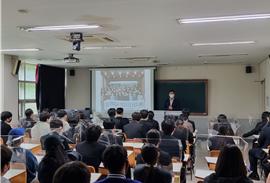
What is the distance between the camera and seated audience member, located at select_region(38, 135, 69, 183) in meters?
3.04

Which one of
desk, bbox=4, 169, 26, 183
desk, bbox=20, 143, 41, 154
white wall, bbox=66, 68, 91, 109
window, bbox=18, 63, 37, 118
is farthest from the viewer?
white wall, bbox=66, 68, 91, 109

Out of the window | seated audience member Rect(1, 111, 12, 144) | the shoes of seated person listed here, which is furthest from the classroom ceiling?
the window

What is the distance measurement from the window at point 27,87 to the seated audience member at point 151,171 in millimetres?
8522

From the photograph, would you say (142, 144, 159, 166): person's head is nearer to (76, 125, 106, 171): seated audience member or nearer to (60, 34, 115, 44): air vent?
(76, 125, 106, 171): seated audience member

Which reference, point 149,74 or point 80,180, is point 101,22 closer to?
point 80,180

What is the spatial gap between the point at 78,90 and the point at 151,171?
428 inches

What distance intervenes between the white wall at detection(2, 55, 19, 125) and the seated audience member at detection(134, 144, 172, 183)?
6.66 meters

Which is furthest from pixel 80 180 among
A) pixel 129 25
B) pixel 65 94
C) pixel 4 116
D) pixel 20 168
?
pixel 65 94

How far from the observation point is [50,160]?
3.07m

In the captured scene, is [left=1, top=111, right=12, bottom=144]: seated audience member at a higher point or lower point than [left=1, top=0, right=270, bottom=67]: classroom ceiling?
lower

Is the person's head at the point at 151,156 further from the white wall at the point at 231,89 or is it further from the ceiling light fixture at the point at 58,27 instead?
the white wall at the point at 231,89

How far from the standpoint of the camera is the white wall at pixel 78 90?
43.3ft

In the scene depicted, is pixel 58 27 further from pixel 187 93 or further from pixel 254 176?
pixel 187 93

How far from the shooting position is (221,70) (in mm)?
11711
